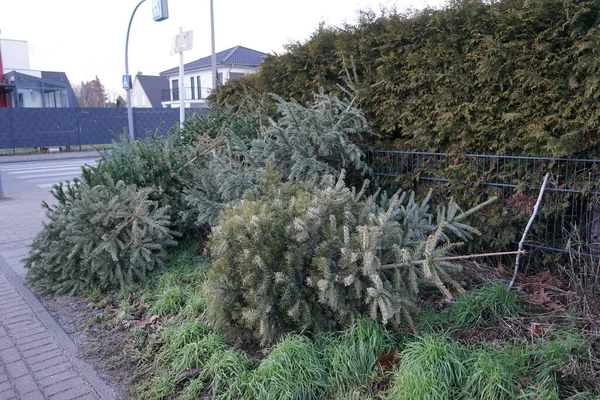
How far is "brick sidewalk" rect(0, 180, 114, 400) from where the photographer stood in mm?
3367

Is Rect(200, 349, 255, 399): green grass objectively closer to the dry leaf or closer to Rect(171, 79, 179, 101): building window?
the dry leaf

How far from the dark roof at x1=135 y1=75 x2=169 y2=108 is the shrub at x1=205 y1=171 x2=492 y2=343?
60772 mm

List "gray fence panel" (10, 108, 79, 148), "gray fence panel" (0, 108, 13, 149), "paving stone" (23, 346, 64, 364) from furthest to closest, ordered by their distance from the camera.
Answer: "gray fence panel" (10, 108, 79, 148) → "gray fence panel" (0, 108, 13, 149) → "paving stone" (23, 346, 64, 364)

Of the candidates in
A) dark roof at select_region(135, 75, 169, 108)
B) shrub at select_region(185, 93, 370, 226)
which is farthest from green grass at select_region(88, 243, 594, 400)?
dark roof at select_region(135, 75, 169, 108)

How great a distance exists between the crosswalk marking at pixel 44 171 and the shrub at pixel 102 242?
9389mm

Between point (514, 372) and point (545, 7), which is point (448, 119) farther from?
point (514, 372)

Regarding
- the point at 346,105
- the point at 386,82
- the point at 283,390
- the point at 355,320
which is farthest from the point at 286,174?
the point at 283,390

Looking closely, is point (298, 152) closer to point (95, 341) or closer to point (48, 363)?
point (95, 341)

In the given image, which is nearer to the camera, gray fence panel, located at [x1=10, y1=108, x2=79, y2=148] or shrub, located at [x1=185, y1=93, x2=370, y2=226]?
shrub, located at [x1=185, y1=93, x2=370, y2=226]

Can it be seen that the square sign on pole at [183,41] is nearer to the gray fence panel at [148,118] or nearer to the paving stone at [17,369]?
the paving stone at [17,369]

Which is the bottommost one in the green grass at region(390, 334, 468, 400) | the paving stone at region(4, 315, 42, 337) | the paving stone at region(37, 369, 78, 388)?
the paving stone at region(37, 369, 78, 388)

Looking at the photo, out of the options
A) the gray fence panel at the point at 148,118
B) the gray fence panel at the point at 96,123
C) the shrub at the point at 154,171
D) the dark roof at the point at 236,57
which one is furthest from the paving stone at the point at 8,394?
the dark roof at the point at 236,57

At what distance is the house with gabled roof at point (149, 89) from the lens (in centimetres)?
6138

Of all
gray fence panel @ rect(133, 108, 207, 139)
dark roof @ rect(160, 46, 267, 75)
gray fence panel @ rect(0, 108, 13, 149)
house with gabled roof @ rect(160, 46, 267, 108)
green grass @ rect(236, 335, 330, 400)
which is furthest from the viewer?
house with gabled roof @ rect(160, 46, 267, 108)
